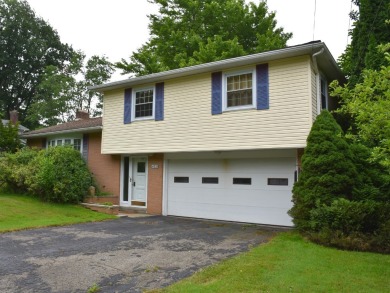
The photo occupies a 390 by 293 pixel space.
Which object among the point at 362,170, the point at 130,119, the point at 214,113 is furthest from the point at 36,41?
Answer: the point at 362,170

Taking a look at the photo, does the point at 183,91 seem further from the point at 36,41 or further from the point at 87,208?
the point at 36,41

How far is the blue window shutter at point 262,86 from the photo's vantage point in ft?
Answer: 33.9

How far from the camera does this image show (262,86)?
34.3ft

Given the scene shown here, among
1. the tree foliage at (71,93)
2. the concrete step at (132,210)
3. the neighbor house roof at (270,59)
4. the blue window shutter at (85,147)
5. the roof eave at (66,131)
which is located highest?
the tree foliage at (71,93)

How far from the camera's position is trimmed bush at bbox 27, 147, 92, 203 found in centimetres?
1309

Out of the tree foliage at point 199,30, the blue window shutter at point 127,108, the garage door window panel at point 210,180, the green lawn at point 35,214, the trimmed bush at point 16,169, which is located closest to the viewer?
the green lawn at point 35,214

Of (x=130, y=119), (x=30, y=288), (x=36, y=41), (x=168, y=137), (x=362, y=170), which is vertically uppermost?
(x=36, y=41)

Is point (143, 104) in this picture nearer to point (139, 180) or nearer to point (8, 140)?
point (139, 180)

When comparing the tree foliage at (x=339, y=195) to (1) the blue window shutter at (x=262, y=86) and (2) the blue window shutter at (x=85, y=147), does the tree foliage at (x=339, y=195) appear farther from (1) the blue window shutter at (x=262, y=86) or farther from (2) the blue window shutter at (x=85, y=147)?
(2) the blue window shutter at (x=85, y=147)

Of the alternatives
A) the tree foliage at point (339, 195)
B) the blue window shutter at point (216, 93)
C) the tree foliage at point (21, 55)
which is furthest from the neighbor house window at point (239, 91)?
the tree foliage at point (21, 55)

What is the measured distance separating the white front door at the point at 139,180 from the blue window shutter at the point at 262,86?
229 inches

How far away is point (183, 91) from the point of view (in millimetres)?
12188

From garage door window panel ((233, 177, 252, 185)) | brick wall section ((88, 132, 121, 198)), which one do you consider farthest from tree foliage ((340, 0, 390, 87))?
brick wall section ((88, 132, 121, 198))

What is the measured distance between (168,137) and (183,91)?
1.76m
